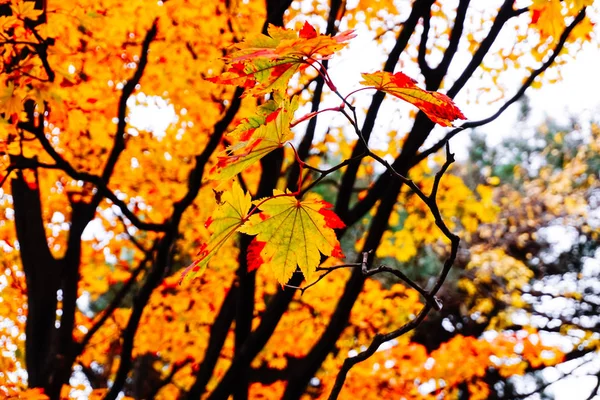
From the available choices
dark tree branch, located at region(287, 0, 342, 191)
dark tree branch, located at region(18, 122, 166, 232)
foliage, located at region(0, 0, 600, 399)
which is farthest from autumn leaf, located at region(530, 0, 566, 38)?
dark tree branch, located at region(18, 122, 166, 232)

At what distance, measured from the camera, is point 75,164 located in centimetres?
545

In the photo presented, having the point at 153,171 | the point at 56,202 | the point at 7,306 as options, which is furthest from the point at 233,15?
the point at 7,306

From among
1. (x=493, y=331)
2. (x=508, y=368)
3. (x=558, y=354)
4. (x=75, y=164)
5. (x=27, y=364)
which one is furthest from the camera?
(x=493, y=331)

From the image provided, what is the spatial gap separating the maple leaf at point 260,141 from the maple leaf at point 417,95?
5.8 inches

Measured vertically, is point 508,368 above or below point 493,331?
below

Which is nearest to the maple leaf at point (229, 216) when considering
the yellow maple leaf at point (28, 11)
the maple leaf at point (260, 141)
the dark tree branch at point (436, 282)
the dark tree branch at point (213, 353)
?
the maple leaf at point (260, 141)

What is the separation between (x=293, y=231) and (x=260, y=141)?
243 millimetres

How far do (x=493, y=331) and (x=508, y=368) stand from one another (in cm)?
301

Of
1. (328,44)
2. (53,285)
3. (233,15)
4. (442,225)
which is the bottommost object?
(442,225)

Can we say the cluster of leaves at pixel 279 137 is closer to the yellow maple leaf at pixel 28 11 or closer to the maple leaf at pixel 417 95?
the maple leaf at pixel 417 95

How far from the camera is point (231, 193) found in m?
1.03

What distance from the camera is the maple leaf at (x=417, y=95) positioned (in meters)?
0.84

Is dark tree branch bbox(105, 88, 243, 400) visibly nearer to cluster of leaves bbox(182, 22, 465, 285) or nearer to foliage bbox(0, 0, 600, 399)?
foliage bbox(0, 0, 600, 399)

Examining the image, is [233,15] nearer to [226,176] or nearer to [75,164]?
[75,164]
